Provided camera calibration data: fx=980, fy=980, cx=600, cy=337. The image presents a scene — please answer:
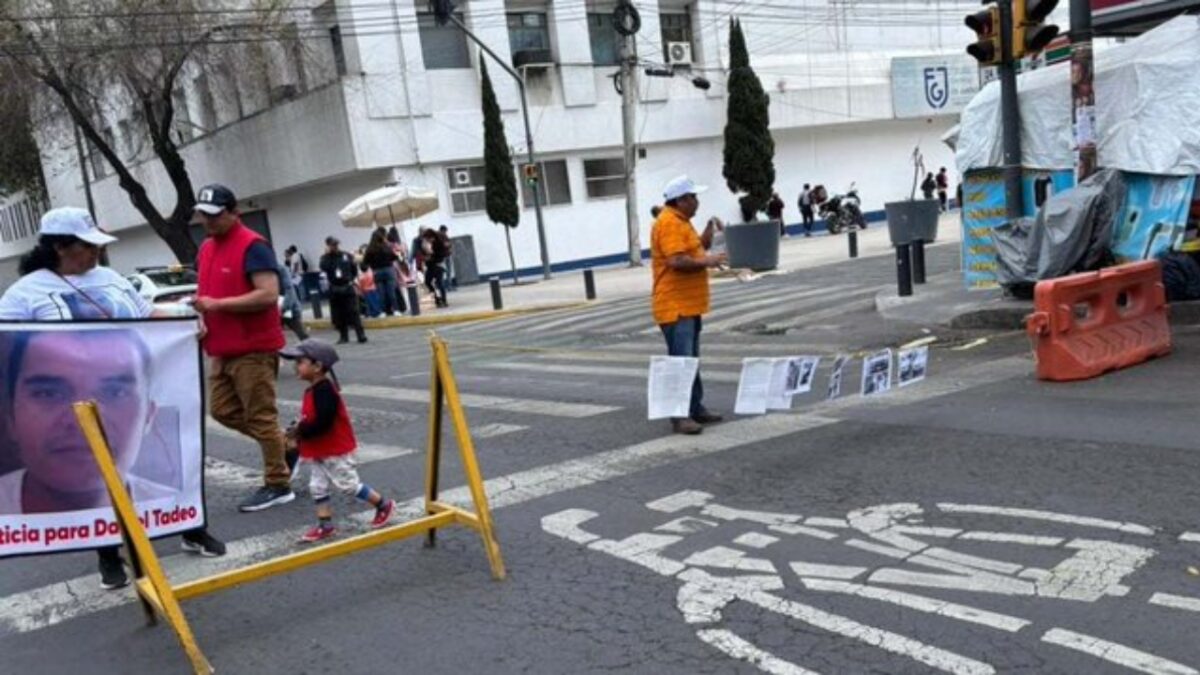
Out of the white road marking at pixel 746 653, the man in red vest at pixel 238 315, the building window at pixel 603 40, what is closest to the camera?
the white road marking at pixel 746 653

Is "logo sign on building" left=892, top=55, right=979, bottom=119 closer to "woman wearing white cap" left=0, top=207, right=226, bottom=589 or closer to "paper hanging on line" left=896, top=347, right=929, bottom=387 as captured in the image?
"paper hanging on line" left=896, top=347, right=929, bottom=387

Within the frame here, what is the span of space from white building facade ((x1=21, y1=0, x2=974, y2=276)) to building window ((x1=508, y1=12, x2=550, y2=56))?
4 centimetres

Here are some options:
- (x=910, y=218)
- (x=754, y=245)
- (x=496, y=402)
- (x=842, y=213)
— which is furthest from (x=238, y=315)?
(x=842, y=213)

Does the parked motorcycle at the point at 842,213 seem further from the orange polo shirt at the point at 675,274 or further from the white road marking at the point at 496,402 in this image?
the orange polo shirt at the point at 675,274

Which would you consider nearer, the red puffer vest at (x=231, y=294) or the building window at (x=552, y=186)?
the red puffer vest at (x=231, y=294)

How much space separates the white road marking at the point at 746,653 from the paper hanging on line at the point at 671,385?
322cm

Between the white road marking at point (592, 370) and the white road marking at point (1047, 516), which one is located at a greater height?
the white road marking at point (1047, 516)

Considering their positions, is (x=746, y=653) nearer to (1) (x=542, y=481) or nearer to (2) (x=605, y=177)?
(1) (x=542, y=481)

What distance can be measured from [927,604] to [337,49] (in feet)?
88.5

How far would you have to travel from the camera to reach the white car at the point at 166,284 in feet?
59.8

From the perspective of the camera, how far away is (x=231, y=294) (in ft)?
18.7

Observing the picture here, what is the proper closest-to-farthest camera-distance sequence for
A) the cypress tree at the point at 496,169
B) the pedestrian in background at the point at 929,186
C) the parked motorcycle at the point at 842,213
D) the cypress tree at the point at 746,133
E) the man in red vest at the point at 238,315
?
the man in red vest at the point at 238,315 < the cypress tree at the point at 496,169 < the cypress tree at the point at 746,133 < the parked motorcycle at the point at 842,213 < the pedestrian in background at the point at 929,186

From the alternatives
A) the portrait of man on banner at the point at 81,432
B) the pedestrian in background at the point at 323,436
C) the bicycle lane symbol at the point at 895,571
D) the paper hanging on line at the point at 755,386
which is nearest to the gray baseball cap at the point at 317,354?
the pedestrian in background at the point at 323,436

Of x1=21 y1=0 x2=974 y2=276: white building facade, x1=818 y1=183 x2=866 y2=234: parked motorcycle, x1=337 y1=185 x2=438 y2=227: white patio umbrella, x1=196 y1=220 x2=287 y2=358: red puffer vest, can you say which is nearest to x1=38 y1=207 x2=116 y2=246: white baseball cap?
x1=196 y1=220 x2=287 y2=358: red puffer vest
